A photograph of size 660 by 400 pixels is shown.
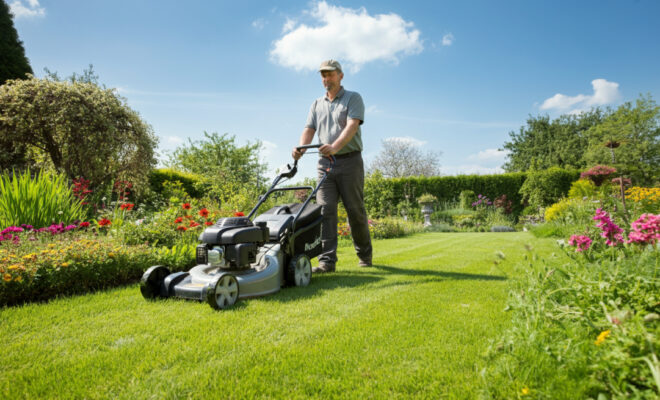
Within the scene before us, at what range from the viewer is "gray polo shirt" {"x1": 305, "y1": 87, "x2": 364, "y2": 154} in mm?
4156

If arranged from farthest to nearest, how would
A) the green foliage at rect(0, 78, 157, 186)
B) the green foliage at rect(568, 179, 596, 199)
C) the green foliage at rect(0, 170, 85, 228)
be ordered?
the green foliage at rect(568, 179, 596, 199) → the green foliage at rect(0, 78, 157, 186) → the green foliage at rect(0, 170, 85, 228)

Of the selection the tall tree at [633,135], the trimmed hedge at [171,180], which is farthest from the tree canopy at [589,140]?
the trimmed hedge at [171,180]

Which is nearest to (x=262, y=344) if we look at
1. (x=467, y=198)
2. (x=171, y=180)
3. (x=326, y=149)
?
(x=326, y=149)

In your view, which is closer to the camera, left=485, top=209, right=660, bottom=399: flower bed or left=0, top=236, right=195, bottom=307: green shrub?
left=485, top=209, right=660, bottom=399: flower bed

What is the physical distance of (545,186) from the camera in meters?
16.1

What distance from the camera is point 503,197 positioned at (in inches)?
652

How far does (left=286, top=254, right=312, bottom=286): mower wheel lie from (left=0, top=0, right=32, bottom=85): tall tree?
11.6 meters

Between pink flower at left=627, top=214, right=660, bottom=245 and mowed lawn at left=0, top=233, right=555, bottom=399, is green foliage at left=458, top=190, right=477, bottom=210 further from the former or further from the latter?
pink flower at left=627, top=214, right=660, bottom=245

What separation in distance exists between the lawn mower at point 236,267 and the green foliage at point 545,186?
14.4m

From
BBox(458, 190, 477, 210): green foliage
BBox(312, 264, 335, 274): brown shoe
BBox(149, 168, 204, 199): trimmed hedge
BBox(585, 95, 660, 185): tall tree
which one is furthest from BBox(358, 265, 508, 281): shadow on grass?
BBox(585, 95, 660, 185): tall tree

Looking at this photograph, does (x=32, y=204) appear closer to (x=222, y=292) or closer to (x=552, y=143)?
(x=222, y=292)

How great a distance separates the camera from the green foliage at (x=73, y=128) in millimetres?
7224

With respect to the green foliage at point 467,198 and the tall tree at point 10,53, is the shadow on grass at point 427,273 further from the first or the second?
the green foliage at point 467,198

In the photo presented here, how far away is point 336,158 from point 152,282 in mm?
2243
